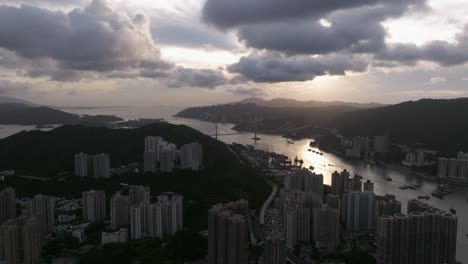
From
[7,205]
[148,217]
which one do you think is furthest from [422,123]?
[7,205]

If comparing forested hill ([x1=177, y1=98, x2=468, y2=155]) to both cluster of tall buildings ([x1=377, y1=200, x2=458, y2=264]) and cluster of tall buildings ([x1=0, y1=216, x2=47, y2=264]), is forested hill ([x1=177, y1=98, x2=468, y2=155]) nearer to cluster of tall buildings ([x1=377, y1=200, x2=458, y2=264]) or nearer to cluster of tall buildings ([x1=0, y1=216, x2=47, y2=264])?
cluster of tall buildings ([x1=377, y1=200, x2=458, y2=264])

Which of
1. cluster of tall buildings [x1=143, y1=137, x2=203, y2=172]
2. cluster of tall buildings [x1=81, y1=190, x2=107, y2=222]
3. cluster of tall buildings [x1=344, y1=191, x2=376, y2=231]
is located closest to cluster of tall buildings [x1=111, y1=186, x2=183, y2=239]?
cluster of tall buildings [x1=81, y1=190, x2=107, y2=222]

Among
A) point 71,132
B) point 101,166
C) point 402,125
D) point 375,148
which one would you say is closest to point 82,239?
point 101,166

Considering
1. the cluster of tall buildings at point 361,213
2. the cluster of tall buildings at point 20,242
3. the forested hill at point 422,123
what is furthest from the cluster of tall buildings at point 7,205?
the forested hill at point 422,123

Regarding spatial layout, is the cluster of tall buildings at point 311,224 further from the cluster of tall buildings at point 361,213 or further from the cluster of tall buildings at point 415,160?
the cluster of tall buildings at point 415,160

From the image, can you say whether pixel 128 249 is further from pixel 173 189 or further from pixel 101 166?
pixel 101 166

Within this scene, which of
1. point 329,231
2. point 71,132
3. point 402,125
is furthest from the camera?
point 402,125
